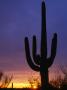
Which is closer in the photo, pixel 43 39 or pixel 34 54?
pixel 34 54

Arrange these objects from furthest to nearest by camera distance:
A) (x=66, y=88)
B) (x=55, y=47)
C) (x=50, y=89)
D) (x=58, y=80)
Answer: (x=58, y=80), (x=66, y=88), (x=50, y=89), (x=55, y=47)

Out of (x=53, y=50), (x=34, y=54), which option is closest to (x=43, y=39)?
(x=53, y=50)

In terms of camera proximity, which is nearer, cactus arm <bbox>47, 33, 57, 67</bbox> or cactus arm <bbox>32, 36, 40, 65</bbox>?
cactus arm <bbox>47, 33, 57, 67</bbox>

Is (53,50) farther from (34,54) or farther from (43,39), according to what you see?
(34,54)

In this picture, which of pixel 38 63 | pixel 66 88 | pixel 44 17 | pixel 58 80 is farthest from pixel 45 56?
pixel 58 80

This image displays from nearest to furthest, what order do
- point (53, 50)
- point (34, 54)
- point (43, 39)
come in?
point (53, 50) → point (34, 54) → point (43, 39)

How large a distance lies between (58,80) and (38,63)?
31.5 meters

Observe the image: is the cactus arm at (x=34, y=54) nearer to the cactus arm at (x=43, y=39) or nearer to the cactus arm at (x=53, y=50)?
the cactus arm at (x=43, y=39)

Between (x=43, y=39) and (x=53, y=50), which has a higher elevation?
(x=43, y=39)

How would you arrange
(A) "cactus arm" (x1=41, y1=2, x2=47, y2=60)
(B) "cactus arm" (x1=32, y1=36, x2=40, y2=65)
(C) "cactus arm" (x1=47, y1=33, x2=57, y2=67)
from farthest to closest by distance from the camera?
1. (A) "cactus arm" (x1=41, y1=2, x2=47, y2=60)
2. (B) "cactus arm" (x1=32, y1=36, x2=40, y2=65)
3. (C) "cactus arm" (x1=47, y1=33, x2=57, y2=67)

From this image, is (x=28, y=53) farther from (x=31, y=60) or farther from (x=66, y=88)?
(x=66, y=88)

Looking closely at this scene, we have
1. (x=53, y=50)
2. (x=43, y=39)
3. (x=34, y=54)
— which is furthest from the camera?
(x=43, y=39)

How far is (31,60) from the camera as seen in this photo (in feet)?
80.1

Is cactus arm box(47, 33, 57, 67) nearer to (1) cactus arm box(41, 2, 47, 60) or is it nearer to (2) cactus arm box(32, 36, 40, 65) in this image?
(1) cactus arm box(41, 2, 47, 60)
